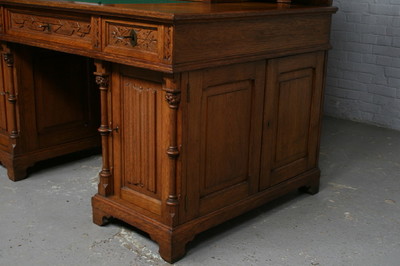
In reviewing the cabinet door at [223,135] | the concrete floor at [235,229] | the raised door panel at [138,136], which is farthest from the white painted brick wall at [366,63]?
the raised door panel at [138,136]

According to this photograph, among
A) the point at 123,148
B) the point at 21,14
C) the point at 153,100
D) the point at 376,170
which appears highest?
the point at 21,14

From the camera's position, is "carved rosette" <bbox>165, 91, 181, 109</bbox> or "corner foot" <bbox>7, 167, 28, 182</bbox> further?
"corner foot" <bbox>7, 167, 28, 182</bbox>

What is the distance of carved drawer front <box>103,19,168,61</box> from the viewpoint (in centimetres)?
234

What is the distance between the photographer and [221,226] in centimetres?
292

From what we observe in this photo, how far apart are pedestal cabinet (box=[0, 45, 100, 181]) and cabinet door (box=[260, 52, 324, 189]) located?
4.50 ft

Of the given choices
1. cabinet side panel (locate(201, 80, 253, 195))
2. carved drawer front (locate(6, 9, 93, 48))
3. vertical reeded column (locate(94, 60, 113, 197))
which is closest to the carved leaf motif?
carved drawer front (locate(6, 9, 93, 48))

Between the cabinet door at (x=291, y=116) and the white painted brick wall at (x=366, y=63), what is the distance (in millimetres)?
1744

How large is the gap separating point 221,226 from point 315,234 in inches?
18.6

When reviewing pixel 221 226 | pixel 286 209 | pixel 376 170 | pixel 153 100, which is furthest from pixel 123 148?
pixel 376 170

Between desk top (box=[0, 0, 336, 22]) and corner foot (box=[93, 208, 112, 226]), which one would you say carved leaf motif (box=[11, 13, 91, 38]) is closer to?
desk top (box=[0, 0, 336, 22])

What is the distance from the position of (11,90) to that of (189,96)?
145 centimetres

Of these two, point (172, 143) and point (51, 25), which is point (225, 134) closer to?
point (172, 143)

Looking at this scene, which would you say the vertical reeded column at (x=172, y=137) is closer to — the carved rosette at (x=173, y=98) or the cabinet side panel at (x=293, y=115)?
the carved rosette at (x=173, y=98)

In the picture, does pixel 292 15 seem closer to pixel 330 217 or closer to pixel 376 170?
pixel 330 217
